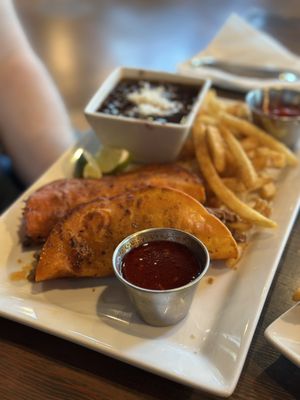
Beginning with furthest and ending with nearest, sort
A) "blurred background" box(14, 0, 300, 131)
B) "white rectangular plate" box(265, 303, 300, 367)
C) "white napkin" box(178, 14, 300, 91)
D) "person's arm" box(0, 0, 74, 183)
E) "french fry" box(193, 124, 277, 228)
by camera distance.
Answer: "blurred background" box(14, 0, 300, 131)
"white napkin" box(178, 14, 300, 91)
"person's arm" box(0, 0, 74, 183)
"french fry" box(193, 124, 277, 228)
"white rectangular plate" box(265, 303, 300, 367)

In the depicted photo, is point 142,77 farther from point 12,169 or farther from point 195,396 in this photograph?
point 195,396

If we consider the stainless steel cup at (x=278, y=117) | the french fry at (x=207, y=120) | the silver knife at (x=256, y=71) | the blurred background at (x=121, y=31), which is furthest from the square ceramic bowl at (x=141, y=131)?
the blurred background at (x=121, y=31)

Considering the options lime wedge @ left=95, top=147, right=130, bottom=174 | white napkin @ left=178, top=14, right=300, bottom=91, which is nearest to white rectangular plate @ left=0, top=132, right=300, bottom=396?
lime wedge @ left=95, top=147, right=130, bottom=174

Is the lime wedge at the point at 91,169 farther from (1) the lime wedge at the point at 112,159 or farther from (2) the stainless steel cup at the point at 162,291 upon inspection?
(2) the stainless steel cup at the point at 162,291

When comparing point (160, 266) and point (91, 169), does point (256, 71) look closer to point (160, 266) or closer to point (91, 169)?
point (91, 169)

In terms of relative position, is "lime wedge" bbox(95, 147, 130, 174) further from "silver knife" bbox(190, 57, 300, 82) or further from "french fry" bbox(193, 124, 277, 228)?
"silver knife" bbox(190, 57, 300, 82)

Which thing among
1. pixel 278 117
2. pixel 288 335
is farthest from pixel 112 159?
pixel 288 335
